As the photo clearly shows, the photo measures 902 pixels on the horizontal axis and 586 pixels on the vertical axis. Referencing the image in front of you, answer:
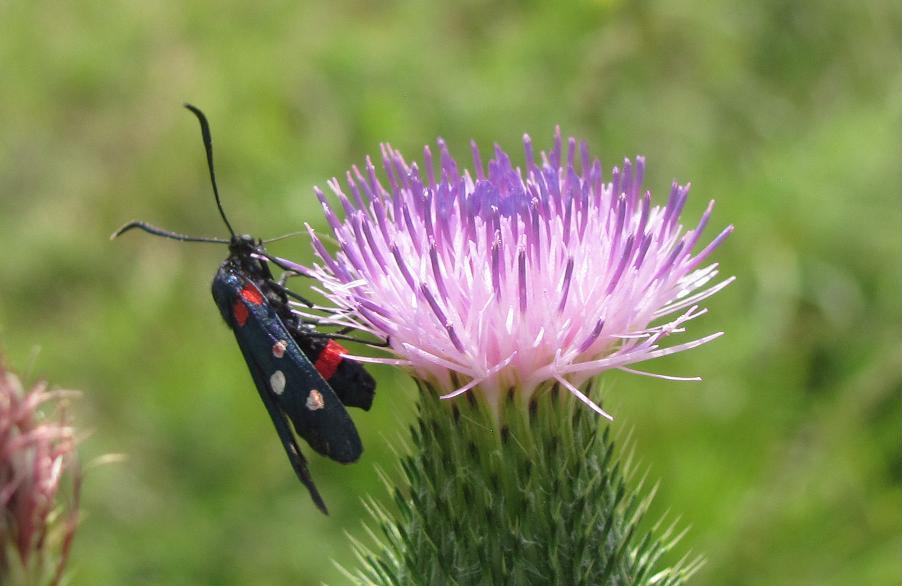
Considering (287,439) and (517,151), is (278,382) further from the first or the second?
(517,151)

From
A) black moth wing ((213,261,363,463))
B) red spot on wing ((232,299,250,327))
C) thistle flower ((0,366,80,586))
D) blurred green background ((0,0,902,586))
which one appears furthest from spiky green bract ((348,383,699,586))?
blurred green background ((0,0,902,586))

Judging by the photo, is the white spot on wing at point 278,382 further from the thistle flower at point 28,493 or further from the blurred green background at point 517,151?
the blurred green background at point 517,151

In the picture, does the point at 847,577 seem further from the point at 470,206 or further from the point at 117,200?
the point at 117,200

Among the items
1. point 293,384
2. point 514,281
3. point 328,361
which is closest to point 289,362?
point 293,384

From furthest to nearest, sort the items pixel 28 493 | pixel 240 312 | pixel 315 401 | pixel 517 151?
1. pixel 517 151
2. pixel 240 312
3. pixel 315 401
4. pixel 28 493

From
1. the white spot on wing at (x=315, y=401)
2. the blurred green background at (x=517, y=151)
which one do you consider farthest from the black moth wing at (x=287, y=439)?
the blurred green background at (x=517, y=151)

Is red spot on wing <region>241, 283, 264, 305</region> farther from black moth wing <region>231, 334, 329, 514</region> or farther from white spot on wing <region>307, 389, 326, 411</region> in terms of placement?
white spot on wing <region>307, 389, 326, 411</region>
